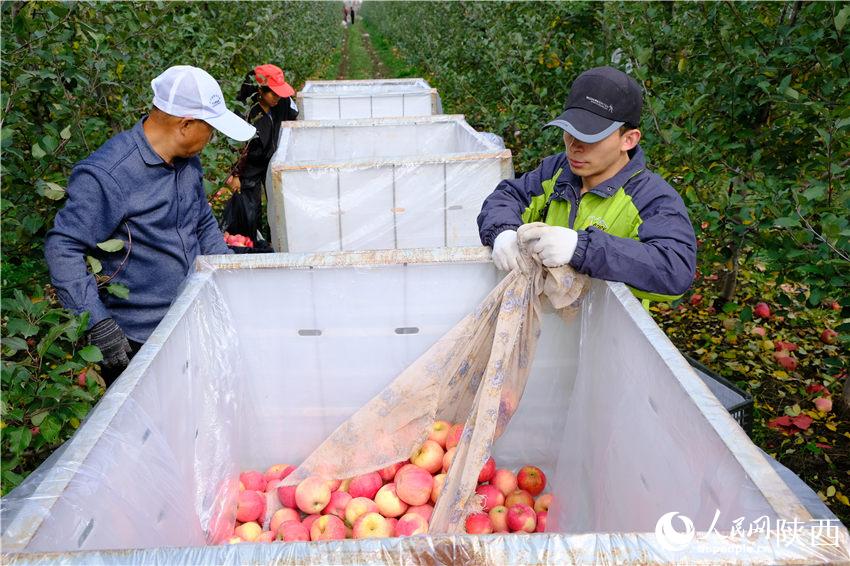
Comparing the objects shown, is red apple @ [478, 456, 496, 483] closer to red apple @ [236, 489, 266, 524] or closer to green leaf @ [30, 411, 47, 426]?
red apple @ [236, 489, 266, 524]

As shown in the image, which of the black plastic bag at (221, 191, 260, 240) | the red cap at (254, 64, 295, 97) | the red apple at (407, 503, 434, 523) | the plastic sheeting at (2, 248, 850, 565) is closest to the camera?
the plastic sheeting at (2, 248, 850, 565)

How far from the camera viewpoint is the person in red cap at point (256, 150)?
4.79 meters

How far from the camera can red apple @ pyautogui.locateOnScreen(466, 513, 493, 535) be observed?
1.75 m

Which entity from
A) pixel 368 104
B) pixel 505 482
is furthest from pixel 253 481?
pixel 368 104

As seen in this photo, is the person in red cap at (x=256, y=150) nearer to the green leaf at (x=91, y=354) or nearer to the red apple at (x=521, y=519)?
the green leaf at (x=91, y=354)

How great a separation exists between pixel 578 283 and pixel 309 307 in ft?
2.78

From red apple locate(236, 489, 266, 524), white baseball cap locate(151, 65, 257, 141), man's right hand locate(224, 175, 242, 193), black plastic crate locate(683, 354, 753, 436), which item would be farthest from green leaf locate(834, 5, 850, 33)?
man's right hand locate(224, 175, 242, 193)

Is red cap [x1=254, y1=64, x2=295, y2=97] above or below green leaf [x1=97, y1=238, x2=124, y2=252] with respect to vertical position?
above

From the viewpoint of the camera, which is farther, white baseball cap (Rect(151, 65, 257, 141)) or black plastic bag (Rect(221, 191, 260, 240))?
black plastic bag (Rect(221, 191, 260, 240))

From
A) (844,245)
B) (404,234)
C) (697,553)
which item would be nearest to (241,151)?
(404,234)

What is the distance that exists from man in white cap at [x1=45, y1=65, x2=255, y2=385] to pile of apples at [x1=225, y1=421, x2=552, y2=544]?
0.67m

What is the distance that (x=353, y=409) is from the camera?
2100 mm

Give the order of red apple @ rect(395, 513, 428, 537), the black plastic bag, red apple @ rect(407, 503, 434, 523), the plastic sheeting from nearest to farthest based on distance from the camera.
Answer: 1. the plastic sheeting
2. red apple @ rect(395, 513, 428, 537)
3. red apple @ rect(407, 503, 434, 523)
4. the black plastic bag

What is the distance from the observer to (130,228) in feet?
6.91
